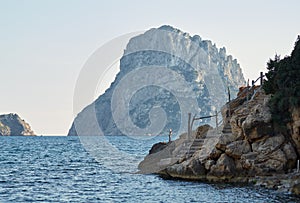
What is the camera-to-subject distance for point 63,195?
3186 centimetres

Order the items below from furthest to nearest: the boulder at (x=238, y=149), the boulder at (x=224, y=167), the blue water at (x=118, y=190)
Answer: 1. the boulder at (x=238, y=149)
2. the boulder at (x=224, y=167)
3. the blue water at (x=118, y=190)

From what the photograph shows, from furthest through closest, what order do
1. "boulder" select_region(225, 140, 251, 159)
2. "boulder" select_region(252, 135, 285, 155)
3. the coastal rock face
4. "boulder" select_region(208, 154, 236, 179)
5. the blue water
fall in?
"boulder" select_region(225, 140, 251, 159), "boulder" select_region(208, 154, 236, 179), "boulder" select_region(252, 135, 285, 155), the coastal rock face, the blue water

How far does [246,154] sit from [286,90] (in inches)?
214

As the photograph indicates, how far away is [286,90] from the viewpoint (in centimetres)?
3409

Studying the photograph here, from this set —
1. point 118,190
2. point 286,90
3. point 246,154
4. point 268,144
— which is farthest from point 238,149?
point 118,190

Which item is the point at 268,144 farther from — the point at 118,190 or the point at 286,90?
the point at 118,190

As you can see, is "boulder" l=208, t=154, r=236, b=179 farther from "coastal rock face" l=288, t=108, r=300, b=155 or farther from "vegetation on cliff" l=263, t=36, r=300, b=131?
"coastal rock face" l=288, t=108, r=300, b=155

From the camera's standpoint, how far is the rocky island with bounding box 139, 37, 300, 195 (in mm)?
33156

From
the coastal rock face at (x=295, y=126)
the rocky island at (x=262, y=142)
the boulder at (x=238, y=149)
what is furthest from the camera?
the boulder at (x=238, y=149)

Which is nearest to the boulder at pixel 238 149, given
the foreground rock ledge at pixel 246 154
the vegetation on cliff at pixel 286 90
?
the foreground rock ledge at pixel 246 154

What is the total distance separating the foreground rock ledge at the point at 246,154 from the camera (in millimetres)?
33094

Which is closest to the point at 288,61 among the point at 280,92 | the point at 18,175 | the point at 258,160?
the point at 280,92

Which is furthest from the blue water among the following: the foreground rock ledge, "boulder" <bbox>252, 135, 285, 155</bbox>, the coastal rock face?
the coastal rock face

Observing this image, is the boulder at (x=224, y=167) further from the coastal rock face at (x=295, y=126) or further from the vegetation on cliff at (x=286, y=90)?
the coastal rock face at (x=295, y=126)
